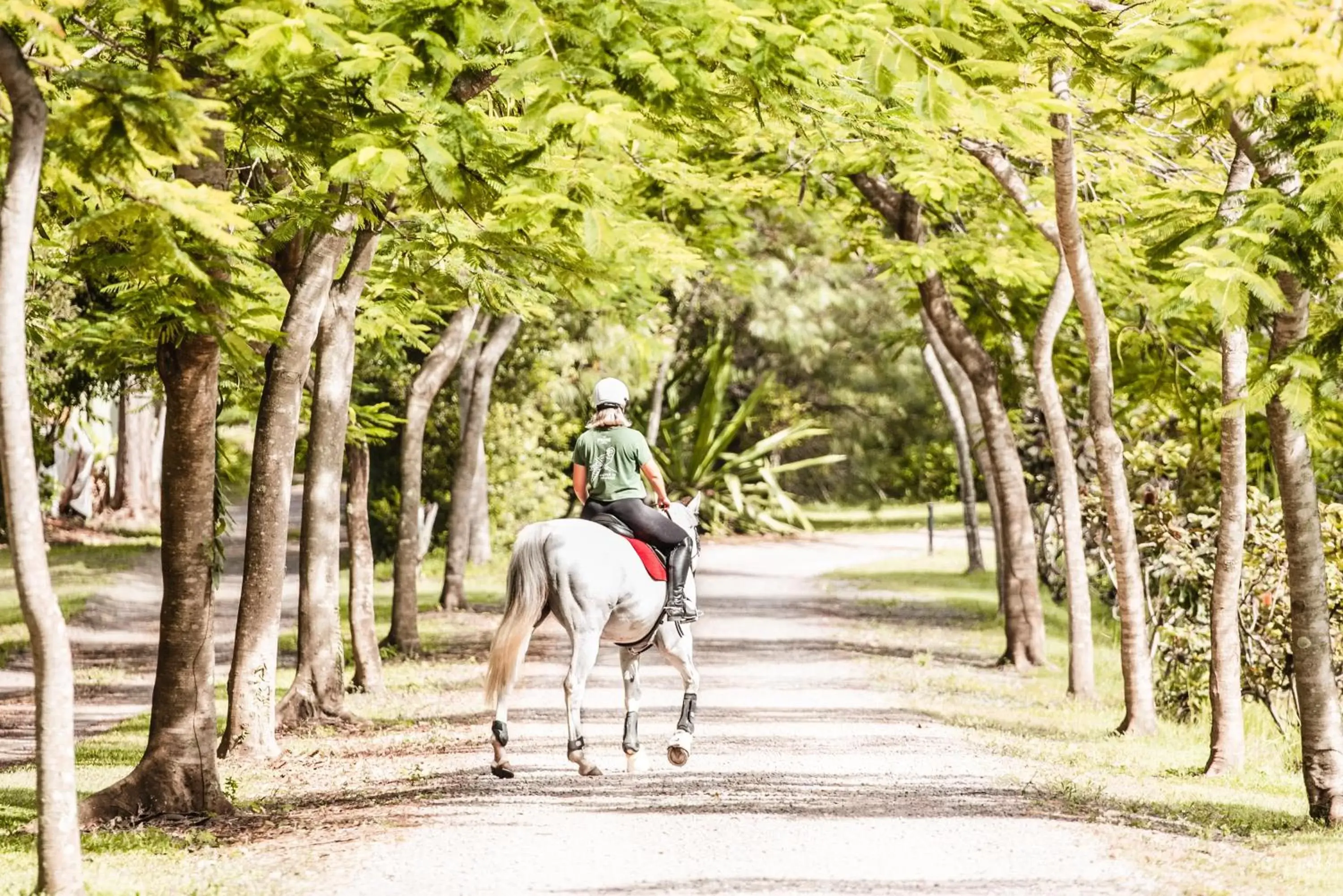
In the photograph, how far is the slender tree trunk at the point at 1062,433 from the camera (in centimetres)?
1636

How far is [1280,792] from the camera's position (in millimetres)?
11891

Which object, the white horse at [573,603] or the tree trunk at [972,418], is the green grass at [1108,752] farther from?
the white horse at [573,603]

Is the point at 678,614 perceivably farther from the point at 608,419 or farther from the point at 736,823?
the point at 736,823

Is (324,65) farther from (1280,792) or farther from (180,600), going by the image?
(1280,792)

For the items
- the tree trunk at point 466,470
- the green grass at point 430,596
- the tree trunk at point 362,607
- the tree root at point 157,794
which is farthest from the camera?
the tree trunk at point 466,470

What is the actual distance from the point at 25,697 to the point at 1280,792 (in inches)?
569

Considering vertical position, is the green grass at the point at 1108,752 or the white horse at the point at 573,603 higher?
the white horse at the point at 573,603

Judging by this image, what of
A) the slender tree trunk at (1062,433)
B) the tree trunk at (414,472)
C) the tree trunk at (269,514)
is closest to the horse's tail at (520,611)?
the tree trunk at (269,514)

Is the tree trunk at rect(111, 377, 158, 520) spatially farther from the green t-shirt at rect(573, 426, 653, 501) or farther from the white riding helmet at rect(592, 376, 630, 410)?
the green t-shirt at rect(573, 426, 653, 501)

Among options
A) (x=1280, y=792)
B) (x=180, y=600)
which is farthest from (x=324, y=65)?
(x=1280, y=792)

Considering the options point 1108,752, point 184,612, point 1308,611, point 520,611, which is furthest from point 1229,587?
point 184,612

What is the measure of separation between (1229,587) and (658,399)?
29.5 metres

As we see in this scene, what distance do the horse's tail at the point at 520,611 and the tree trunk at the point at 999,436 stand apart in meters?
10.1

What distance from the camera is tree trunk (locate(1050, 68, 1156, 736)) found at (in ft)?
44.4
